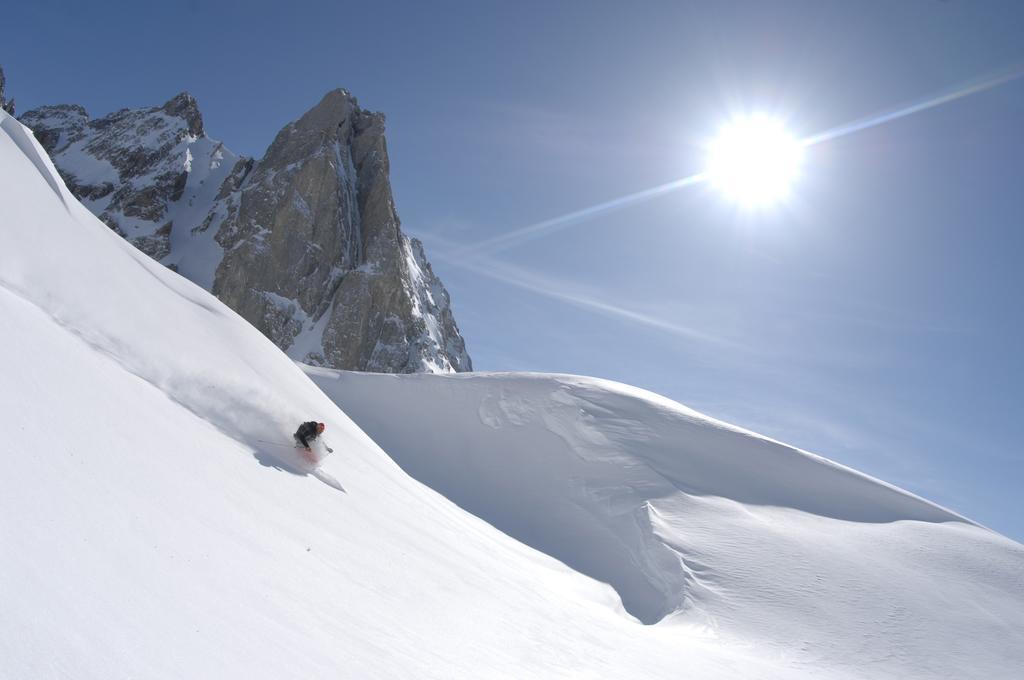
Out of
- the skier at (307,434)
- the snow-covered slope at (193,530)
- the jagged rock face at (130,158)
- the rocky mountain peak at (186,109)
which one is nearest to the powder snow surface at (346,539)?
the snow-covered slope at (193,530)

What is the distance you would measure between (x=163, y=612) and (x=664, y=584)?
1040 cm

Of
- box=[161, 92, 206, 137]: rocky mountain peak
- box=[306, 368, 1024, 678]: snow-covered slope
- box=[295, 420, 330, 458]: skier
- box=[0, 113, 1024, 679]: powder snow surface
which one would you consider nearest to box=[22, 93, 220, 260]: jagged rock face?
box=[161, 92, 206, 137]: rocky mountain peak

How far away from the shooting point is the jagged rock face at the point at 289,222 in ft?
229

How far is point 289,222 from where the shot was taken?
241ft

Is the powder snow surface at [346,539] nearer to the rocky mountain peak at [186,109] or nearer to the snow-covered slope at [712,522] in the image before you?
the snow-covered slope at [712,522]

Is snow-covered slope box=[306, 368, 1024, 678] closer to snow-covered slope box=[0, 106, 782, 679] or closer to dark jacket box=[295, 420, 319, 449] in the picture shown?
snow-covered slope box=[0, 106, 782, 679]

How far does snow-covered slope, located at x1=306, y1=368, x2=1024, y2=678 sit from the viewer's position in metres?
9.72

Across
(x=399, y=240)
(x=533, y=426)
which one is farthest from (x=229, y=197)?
(x=533, y=426)

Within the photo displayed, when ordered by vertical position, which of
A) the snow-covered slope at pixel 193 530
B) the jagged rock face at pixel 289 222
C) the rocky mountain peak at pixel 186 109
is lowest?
the snow-covered slope at pixel 193 530

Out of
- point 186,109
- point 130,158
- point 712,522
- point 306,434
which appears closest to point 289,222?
point 130,158

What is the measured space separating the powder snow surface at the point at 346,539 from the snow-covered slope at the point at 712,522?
0.25 feet

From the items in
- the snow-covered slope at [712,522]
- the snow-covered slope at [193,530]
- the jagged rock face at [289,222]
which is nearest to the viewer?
the snow-covered slope at [193,530]

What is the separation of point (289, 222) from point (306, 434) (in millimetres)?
73010

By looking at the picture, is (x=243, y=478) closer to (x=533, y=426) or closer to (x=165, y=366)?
(x=165, y=366)
